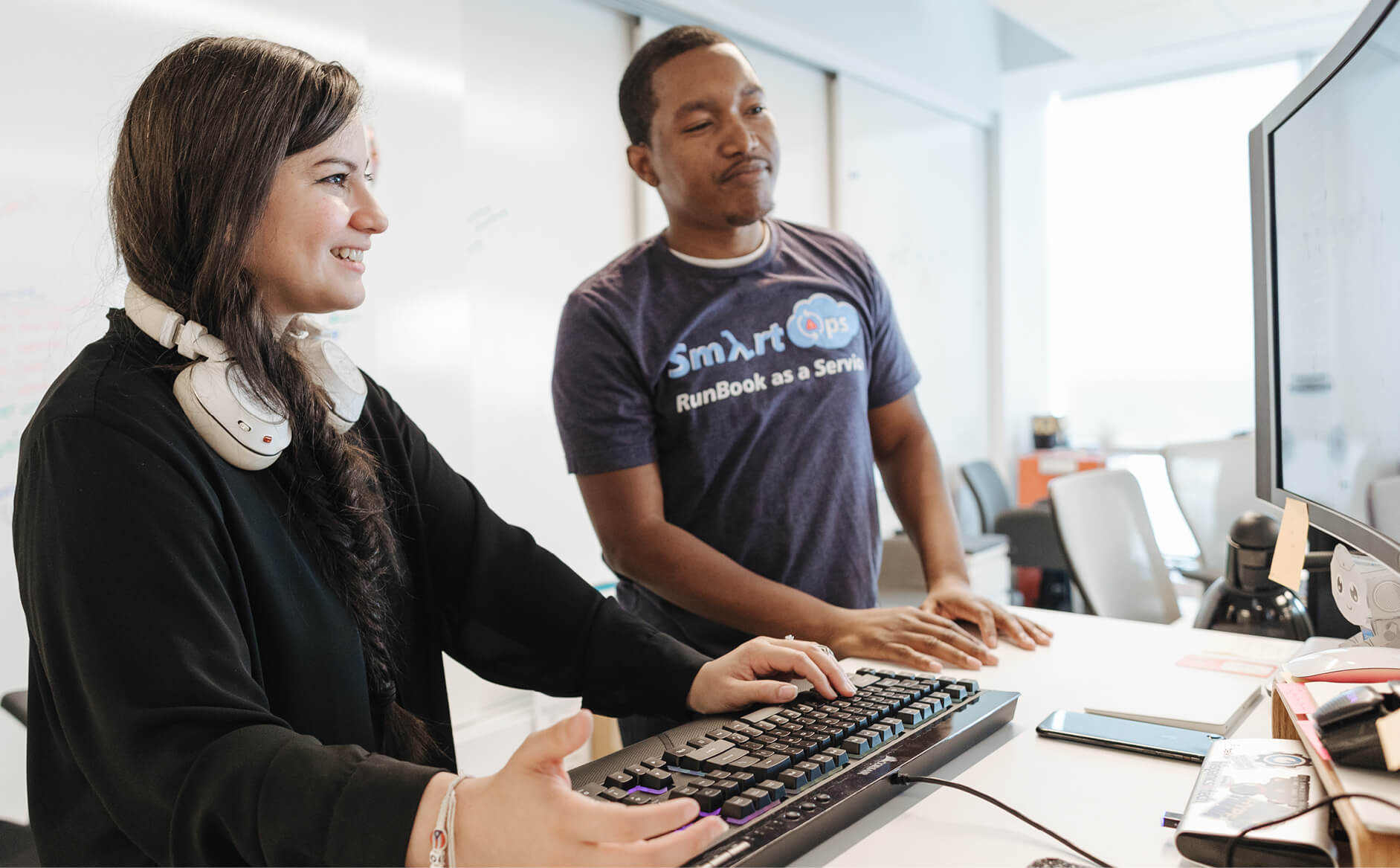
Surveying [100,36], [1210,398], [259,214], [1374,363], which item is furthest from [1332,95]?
[1210,398]

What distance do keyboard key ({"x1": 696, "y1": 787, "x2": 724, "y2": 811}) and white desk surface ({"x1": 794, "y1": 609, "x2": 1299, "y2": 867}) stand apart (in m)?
0.07

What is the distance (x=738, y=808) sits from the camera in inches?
28.4

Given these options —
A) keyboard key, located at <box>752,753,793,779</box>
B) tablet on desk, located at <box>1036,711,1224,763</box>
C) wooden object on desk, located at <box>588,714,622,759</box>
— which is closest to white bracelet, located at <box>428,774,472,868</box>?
keyboard key, located at <box>752,753,793,779</box>

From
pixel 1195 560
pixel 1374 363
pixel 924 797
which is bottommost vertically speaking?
pixel 1195 560

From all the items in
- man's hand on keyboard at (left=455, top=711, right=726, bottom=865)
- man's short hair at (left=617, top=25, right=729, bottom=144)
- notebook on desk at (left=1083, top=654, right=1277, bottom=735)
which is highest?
man's short hair at (left=617, top=25, right=729, bottom=144)

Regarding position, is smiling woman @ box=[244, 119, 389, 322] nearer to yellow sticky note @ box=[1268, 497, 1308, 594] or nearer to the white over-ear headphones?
the white over-ear headphones

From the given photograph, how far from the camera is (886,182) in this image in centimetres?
446

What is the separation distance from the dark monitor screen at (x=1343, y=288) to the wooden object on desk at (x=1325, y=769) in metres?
0.15

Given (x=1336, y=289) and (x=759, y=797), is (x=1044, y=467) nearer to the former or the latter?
(x=1336, y=289)

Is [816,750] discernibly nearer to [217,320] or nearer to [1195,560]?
[217,320]

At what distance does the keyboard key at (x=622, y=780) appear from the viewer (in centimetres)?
77

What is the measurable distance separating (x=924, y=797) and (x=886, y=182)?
3.92m

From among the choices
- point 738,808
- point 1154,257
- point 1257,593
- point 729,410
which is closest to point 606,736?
point 729,410

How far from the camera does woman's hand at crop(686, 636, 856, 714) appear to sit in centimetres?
99
